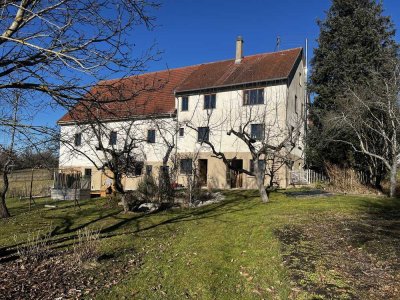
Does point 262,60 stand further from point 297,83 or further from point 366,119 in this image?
point 366,119

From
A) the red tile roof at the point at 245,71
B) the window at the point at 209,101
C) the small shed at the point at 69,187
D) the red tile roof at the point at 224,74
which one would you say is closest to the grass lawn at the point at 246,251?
the red tile roof at the point at 224,74

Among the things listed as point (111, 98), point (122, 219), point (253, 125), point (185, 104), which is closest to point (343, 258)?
point (111, 98)

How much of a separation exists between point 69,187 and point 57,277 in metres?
19.4

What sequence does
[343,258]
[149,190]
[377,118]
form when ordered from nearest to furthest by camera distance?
[343,258]
[149,190]
[377,118]

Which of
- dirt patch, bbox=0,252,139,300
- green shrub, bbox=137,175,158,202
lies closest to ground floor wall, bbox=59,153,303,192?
→ green shrub, bbox=137,175,158,202

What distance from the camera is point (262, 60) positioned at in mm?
32031

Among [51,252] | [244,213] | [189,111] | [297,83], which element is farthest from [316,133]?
[51,252]

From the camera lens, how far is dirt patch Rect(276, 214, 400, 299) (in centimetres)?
635

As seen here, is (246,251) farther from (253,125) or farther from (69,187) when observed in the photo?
(253,125)

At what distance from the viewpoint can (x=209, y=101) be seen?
103ft

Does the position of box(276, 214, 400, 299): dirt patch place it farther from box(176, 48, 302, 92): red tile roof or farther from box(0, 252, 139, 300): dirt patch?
box(176, 48, 302, 92): red tile roof

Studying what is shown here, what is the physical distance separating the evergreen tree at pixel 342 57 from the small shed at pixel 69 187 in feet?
54.2

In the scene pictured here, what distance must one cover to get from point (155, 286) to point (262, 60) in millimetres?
27667

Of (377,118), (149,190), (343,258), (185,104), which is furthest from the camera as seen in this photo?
(185,104)
